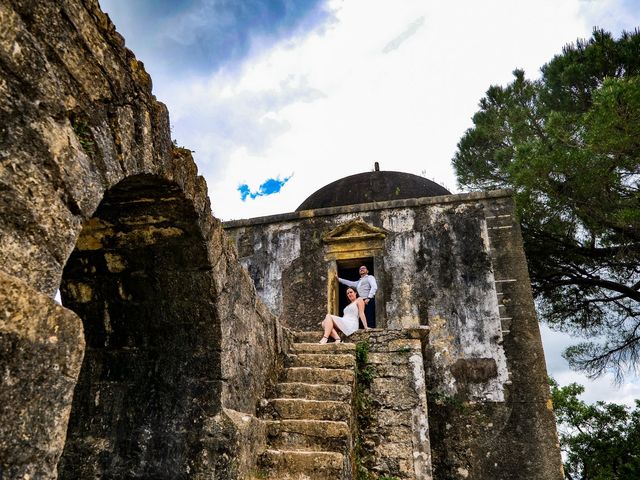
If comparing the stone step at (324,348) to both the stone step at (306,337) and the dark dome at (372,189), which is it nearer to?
the stone step at (306,337)

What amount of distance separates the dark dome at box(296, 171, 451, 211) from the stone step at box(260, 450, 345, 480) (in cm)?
702

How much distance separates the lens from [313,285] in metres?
8.40

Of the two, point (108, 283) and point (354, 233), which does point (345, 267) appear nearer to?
point (354, 233)

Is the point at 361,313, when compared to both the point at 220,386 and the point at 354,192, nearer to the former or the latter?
the point at 220,386

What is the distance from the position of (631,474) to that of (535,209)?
6251 millimetres

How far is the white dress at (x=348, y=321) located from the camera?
18.5ft

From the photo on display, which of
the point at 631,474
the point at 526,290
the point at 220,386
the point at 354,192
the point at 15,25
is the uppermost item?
the point at 354,192

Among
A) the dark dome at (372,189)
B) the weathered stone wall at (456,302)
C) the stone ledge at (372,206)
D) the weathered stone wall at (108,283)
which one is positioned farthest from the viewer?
the dark dome at (372,189)

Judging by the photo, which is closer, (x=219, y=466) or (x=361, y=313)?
(x=219, y=466)

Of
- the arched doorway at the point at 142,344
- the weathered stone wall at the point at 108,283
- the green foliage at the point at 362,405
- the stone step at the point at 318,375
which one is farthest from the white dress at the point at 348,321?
the arched doorway at the point at 142,344

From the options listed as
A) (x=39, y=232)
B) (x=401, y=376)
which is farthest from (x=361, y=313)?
(x=39, y=232)

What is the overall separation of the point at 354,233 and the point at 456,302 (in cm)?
212

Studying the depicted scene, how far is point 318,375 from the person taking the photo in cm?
427

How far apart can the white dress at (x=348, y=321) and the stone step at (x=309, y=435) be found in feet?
6.62
